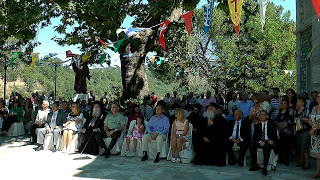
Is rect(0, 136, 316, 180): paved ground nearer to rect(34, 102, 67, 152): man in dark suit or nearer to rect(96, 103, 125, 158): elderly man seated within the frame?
rect(96, 103, 125, 158): elderly man seated

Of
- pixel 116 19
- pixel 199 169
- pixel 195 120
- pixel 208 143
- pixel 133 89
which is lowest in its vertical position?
pixel 199 169

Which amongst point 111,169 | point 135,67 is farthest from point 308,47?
point 111,169

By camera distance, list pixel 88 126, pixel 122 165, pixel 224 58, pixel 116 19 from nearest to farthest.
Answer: pixel 122 165 → pixel 88 126 → pixel 116 19 → pixel 224 58

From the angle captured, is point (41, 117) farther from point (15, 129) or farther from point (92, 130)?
point (15, 129)

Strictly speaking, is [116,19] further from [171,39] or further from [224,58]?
[224,58]

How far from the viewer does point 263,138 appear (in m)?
5.91

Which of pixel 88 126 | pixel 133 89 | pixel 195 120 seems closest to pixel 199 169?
pixel 195 120

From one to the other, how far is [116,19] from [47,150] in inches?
214

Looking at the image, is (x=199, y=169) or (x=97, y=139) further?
(x=97, y=139)

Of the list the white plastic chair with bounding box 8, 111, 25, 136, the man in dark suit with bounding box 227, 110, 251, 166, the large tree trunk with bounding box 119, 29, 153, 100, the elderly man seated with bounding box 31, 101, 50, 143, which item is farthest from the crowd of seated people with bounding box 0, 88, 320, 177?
the large tree trunk with bounding box 119, 29, 153, 100

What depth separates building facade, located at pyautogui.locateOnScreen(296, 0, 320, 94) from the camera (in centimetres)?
1079

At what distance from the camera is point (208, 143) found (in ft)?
21.3

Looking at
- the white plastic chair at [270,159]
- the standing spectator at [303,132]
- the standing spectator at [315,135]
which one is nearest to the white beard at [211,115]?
the white plastic chair at [270,159]

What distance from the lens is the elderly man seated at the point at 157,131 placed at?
6777mm
